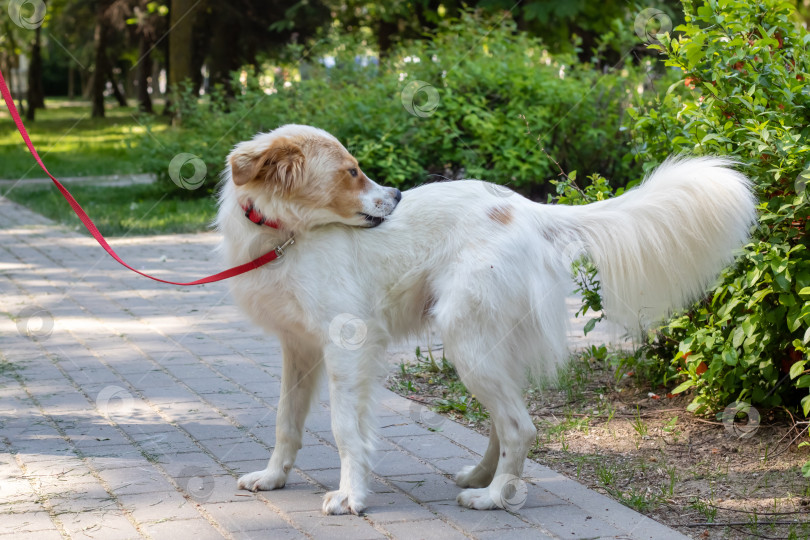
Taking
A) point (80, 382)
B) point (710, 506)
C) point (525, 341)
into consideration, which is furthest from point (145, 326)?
point (710, 506)

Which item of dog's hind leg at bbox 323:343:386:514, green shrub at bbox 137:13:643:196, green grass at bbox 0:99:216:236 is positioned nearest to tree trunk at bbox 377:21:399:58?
green grass at bbox 0:99:216:236

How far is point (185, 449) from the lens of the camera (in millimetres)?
4328

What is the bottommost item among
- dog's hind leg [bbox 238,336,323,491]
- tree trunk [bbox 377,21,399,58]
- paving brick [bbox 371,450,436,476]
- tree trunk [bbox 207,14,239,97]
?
paving brick [bbox 371,450,436,476]

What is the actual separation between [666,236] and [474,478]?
1407 millimetres

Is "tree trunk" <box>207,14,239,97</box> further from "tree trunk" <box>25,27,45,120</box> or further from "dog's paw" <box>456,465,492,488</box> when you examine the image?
"dog's paw" <box>456,465,492,488</box>

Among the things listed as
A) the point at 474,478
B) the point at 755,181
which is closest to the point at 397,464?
the point at 474,478

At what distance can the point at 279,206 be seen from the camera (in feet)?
11.9

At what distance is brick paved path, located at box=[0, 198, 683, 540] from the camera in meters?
3.45

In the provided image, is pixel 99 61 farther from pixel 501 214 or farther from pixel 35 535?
pixel 35 535

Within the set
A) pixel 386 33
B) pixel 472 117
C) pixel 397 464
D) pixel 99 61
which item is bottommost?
pixel 397 464

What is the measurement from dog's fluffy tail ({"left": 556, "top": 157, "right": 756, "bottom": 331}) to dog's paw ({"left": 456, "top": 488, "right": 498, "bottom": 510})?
3.14ft

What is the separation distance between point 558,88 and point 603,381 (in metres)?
6.37

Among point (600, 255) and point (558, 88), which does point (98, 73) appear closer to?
point (558, 88)

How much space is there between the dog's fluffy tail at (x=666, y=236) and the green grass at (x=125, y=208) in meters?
8.37
